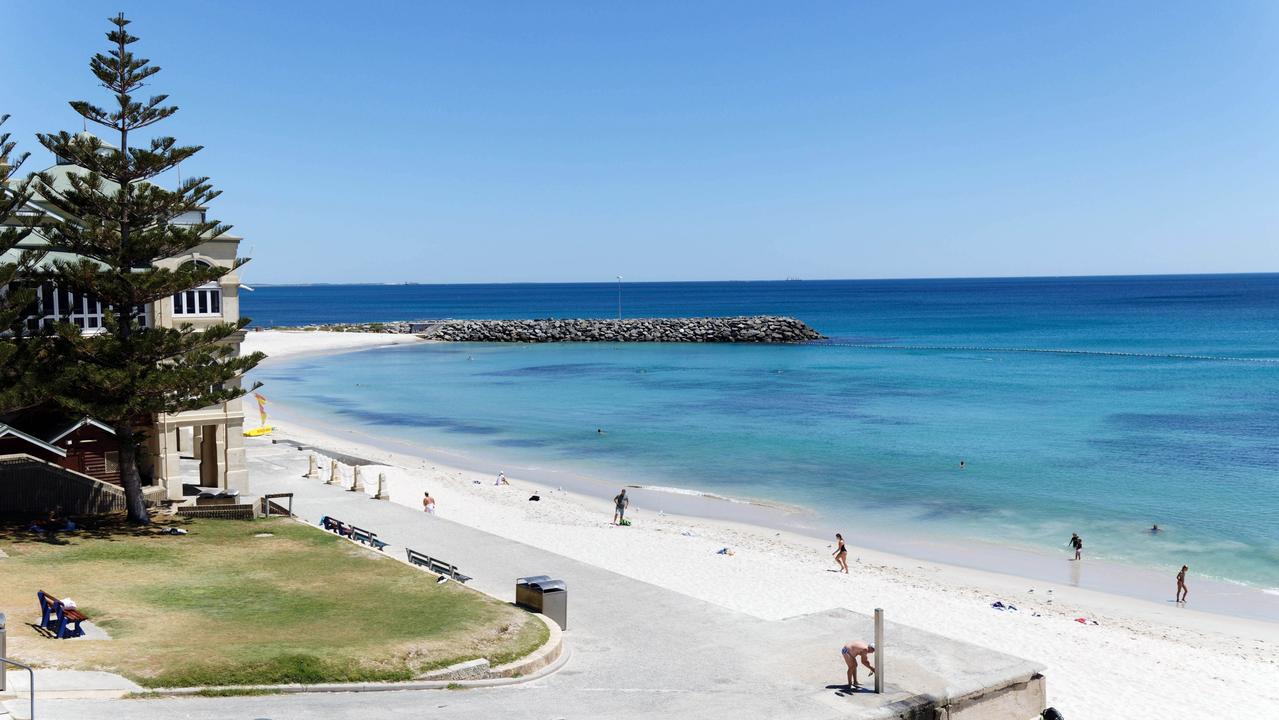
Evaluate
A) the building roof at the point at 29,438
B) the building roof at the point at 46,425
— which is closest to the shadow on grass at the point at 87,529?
the building roof at the point at 29,438

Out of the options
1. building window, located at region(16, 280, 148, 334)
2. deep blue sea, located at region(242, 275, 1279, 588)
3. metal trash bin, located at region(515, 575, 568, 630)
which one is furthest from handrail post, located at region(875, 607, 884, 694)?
building window, located at region(16, 280, 148, 334)

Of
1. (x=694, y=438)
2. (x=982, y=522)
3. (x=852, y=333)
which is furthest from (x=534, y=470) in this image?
(x=852, y=333)

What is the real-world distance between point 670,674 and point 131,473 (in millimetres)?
12221

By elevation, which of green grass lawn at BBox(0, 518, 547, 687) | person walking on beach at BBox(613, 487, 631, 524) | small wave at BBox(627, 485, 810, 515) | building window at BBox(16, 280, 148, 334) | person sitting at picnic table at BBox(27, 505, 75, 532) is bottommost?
small wave at BBox(627, 485, 810, 515)

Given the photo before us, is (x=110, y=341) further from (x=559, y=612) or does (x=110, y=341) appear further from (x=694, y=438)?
(x=694, y=438)

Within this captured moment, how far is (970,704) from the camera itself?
39.8ft

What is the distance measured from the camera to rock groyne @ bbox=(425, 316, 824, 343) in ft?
326

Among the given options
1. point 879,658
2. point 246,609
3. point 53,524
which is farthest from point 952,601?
point 53,524

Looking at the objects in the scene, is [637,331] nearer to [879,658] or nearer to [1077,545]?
[1077,545]

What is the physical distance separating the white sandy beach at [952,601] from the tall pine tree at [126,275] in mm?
8322

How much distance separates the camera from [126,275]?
1805cm

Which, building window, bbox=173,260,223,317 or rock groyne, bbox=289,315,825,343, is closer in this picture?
building window, bbox=173,260,223,317

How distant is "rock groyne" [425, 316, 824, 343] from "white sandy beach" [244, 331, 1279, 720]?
233ft

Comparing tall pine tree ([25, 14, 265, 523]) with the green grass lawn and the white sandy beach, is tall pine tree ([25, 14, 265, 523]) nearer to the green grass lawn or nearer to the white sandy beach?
the green grass lawn
